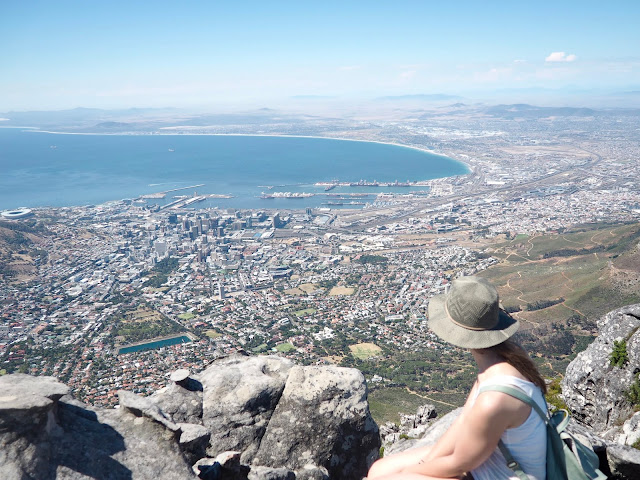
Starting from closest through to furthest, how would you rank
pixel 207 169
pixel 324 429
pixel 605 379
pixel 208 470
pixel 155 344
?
pixel 208 470 < pixel 324 429 < pixel 605 379 < pixel 155 344 < pixel 207 169

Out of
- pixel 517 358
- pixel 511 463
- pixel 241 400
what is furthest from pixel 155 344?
pixel 517 358

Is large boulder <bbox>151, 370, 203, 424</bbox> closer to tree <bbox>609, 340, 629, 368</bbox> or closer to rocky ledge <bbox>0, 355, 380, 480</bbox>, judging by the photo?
rocky ledge <bbox>0, 355, 380, 480</bbox>

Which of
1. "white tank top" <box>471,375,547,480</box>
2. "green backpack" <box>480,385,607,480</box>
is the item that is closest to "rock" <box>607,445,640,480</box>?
→ "green backpack" <box>480,385,607,480</box>

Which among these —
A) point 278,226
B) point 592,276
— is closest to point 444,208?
point 278,226

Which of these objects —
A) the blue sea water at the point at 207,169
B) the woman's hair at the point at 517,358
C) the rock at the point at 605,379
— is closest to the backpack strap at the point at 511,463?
the woman's hair at the point at 517,358

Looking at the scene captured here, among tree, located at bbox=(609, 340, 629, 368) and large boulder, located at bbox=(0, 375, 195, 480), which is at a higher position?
large boulder, located at bbox=(0, 375, 195, 480)

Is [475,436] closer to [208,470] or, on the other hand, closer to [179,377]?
[208,470]
